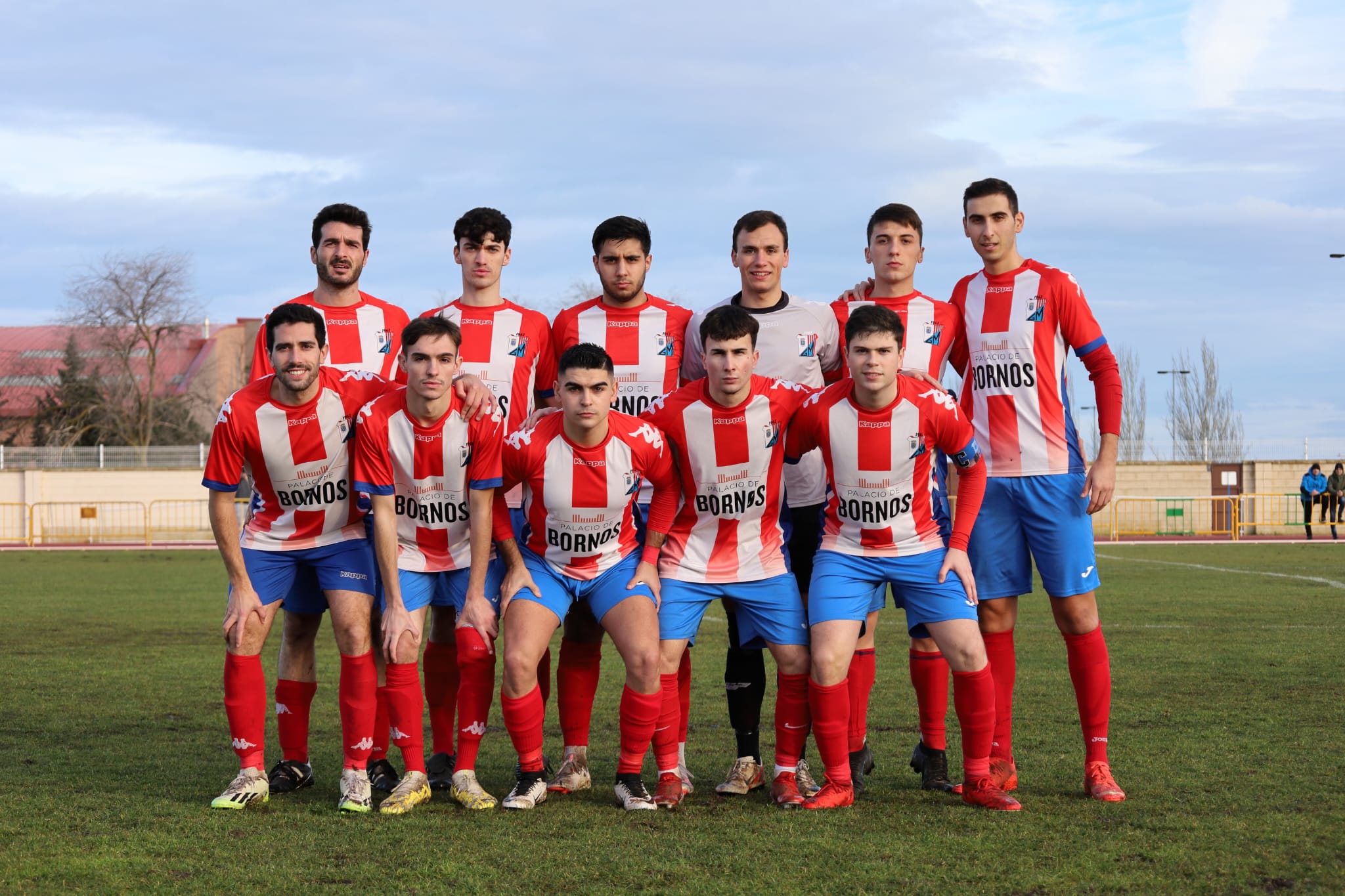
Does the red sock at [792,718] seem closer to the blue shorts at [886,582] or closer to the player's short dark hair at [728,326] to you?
the blue shorts at [886,582]

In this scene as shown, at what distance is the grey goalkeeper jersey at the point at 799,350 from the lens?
5328mm

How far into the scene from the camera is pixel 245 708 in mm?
4895

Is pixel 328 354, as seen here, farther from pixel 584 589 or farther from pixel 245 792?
pixel 245 792

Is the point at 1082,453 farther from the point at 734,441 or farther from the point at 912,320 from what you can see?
the point at 734,441

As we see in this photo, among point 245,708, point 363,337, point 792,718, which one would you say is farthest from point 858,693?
point 363,337

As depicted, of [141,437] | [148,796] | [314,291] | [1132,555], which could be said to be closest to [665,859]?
[148,796]

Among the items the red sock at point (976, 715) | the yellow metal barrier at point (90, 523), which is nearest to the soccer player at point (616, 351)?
the red sock at point (976, 715)

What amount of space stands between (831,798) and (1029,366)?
79.2 inches

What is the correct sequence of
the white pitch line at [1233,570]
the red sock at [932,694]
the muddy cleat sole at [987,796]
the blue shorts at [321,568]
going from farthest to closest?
1. the white pitch line at [1233,570]
2. the red sock at [932,694]
3. the blue shorts at [321,568]
4. the muddy cleat sole at [987,796]

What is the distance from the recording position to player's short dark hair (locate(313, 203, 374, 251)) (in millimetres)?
5336

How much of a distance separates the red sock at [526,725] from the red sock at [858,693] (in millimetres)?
1390

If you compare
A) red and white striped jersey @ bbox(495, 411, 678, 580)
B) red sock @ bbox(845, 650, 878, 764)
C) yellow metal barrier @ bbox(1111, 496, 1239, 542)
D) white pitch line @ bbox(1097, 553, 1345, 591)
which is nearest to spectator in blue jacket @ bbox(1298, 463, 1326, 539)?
yellow metal barrier @ bbox(1111, 496, 1239, 542)

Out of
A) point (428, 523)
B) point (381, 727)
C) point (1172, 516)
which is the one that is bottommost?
point (1172, 516)

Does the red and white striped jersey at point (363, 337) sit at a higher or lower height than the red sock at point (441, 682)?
higher
